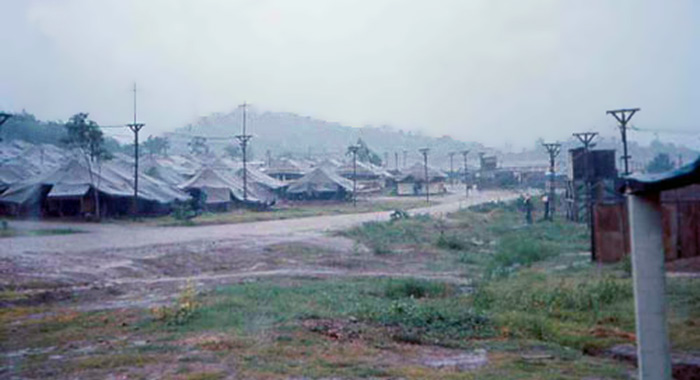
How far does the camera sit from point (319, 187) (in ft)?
243

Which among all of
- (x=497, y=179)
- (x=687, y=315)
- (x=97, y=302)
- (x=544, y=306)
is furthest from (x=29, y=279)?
(x=497, y=179)

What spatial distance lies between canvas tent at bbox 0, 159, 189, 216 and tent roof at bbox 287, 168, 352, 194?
83.4 ft

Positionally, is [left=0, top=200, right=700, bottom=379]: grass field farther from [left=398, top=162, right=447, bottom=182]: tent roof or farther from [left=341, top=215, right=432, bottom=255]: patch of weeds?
[left=398, top=162, right=447, bottom=182]: tent roof

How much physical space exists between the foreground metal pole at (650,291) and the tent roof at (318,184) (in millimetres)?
69524

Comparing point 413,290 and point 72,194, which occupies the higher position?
point 72,194

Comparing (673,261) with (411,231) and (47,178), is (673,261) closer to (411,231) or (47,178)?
(411,231)

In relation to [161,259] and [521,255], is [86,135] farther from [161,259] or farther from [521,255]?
[521,255]

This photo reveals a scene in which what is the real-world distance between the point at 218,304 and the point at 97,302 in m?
3.21

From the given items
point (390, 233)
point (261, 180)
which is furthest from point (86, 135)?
point (390, 233)

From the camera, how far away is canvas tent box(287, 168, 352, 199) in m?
74.2

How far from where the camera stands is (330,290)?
15.9 meters

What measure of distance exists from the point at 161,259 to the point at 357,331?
48.6ft

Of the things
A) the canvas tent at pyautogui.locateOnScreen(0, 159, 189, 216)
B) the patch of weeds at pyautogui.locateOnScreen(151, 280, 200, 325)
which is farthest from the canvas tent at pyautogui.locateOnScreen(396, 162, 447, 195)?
the patch of weeds at pyautogui.locateOnScreen(151, 280, 200, 325)

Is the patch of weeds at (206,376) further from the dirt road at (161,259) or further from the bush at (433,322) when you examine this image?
the dirt road at (161,259)
